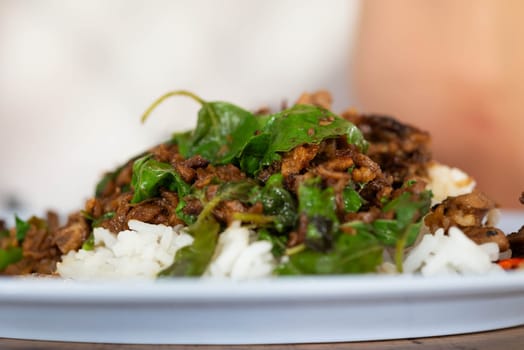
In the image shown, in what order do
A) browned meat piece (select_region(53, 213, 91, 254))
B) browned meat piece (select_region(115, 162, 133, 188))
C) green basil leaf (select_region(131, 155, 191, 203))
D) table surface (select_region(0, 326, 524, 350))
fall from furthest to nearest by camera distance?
1. browned meat piece (select_region(115, 162, 133, 188))
2. browned meat piece (select_region(53, 213, 91, 254))
3. green basil leaf (select_region(131, 155, 191, 203))
4. table surface (select_region(0, 326, 524, 350))

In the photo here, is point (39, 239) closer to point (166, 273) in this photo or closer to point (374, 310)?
point (166, 273)

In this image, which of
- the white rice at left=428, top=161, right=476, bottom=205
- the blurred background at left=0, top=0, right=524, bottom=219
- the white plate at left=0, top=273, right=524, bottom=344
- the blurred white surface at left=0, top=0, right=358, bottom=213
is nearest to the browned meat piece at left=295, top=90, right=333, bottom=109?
the white rice at left=428, top=161, right=476, bottom=205

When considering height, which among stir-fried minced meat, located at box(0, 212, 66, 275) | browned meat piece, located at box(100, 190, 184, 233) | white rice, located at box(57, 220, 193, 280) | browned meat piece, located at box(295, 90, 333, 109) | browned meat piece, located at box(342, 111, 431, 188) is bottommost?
stir-fried minced meat, located at box(0, 212, 66, 275)

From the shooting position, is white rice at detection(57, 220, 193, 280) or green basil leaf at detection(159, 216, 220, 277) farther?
white rice at detection(57, 220, 193, 280)

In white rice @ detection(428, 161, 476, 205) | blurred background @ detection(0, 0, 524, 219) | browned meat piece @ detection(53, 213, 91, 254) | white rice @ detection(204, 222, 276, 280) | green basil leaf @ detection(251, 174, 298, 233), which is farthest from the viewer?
blurred background @ detection(0, 0, 524, 219)

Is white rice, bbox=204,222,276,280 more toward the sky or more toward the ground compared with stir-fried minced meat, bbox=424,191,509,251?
more toward the ground

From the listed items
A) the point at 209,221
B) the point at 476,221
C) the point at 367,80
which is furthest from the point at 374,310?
the point at 367,80

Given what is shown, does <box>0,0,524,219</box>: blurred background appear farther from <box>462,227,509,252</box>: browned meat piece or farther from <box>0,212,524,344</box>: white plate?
<box>0,212,524,344</box>: white plate
